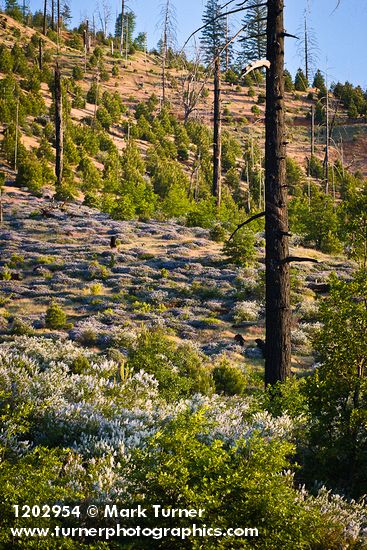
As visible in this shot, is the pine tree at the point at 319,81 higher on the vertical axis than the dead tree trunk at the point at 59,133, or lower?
higher

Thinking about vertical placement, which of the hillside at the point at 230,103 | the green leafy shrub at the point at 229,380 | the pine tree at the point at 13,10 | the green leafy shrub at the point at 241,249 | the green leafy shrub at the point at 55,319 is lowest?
the green leafy shrub at the point at 229,380

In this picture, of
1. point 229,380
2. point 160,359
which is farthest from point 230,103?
point 160,359

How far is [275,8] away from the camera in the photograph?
8.12 m

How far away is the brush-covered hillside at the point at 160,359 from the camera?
3.82 m

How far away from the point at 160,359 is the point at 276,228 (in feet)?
13.4

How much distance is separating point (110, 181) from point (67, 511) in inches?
1238

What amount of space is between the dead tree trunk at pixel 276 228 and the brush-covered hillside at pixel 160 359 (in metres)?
0.36

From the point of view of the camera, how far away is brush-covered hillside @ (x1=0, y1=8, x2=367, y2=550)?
3.82 meters

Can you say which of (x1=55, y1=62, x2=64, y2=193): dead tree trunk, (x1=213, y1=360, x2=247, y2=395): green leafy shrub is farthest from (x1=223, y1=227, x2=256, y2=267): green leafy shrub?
(x1=55, y1=62, x2=64, y2=193): dead tree trunk

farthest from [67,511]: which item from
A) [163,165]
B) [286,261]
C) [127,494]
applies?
[163,165]

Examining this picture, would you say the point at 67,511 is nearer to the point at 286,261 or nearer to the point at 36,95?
the point at 286,261

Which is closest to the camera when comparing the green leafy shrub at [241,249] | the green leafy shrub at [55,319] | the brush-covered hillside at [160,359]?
the brush-covered hillside at [160,359]

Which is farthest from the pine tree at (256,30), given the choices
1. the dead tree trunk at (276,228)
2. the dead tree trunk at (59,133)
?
the dead tree trunk at (59,133)

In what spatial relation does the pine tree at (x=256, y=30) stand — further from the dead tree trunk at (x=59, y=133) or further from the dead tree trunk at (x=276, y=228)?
the dead tree trunk at (x=59, y=133)
